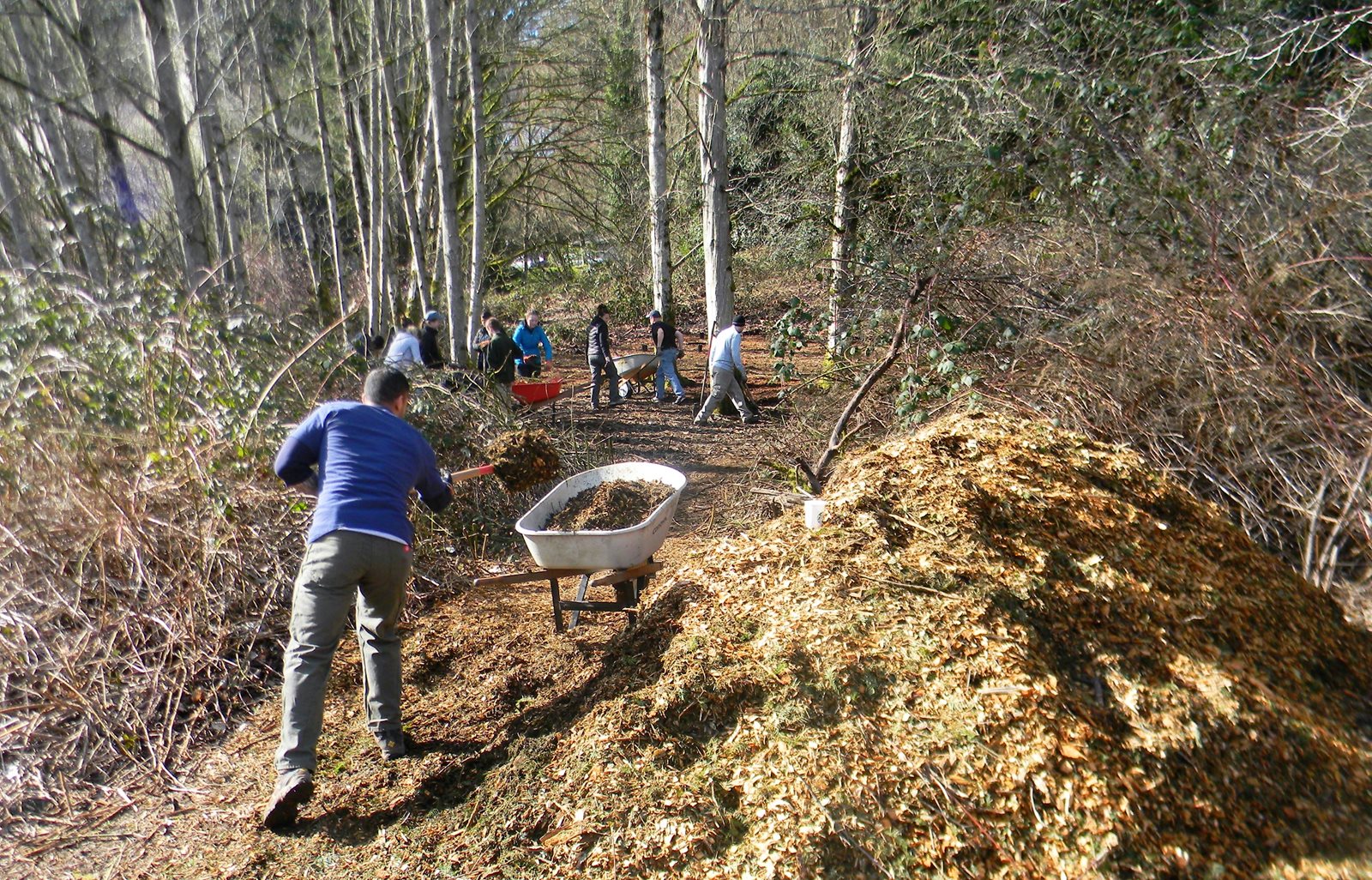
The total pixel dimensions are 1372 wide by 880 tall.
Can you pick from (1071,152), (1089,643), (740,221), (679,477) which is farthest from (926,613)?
(740,221)

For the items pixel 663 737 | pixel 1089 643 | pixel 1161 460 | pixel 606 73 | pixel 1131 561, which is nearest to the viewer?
pixel 663 737

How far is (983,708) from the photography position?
3.13 metres

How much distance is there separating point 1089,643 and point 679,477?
96.3 inches

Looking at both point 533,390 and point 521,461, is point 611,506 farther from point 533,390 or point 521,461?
point 533,390

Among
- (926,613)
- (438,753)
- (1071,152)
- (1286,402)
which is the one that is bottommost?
(438,753)

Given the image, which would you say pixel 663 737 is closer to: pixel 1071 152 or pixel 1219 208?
pixel 1219 208

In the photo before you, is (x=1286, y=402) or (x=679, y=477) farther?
(x=679, y=477)

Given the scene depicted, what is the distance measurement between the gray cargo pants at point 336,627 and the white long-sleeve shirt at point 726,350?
258 inches

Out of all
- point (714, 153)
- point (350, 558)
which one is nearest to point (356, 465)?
point (350, 558)

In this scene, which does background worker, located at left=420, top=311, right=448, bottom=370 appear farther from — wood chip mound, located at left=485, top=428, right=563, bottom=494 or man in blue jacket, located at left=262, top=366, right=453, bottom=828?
man in blue jacket, located at left=262, top=366, right=453, bottom=828

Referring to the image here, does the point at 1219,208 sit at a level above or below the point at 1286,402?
above

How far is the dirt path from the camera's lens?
318cm

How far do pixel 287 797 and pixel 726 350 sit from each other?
7.40 meters

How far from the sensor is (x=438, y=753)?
366cm
